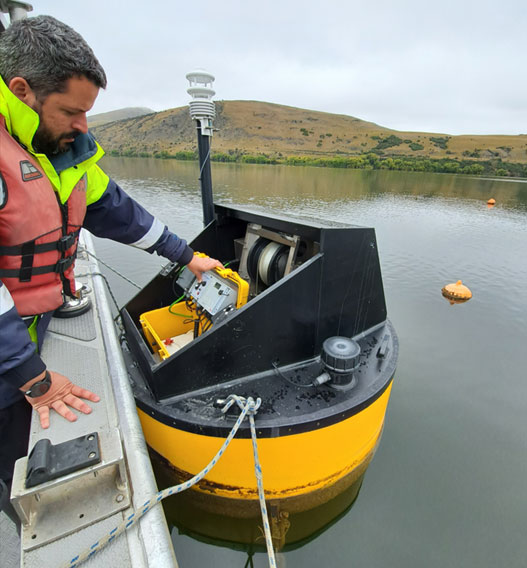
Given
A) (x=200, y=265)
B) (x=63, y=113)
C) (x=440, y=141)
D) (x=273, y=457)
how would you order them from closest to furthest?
(x=63, y=113), (x=273, y=457), (x=200, y=265), (x=440, y=141)

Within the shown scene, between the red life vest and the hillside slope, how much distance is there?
50.3 metres

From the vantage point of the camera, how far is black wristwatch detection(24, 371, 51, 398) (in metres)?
1.14

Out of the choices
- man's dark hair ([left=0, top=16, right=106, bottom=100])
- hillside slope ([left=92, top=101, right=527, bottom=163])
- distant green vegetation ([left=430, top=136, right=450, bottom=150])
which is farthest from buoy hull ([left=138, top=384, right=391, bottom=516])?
distant green vegetation ([left=430, top=136, right=450, bottom=150])

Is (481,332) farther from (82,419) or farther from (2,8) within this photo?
(2,8)

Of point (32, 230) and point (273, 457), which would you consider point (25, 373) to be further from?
point (273, 457)

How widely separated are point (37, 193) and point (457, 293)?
7344 millimetres

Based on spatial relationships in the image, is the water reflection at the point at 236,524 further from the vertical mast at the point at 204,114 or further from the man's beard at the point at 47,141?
the vertical mast at the point at 204,114

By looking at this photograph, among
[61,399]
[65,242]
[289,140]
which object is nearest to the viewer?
[61,399]

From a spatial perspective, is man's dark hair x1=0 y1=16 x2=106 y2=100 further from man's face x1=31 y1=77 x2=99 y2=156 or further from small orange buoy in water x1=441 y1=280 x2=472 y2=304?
small orange buoy in water x1=441 y1=280 x2=472 y2=304

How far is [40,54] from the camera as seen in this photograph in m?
0.97

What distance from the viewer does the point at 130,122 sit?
72.3 m

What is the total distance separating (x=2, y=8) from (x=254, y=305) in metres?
4.06

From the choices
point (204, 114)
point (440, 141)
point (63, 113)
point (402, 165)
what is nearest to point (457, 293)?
point (204, 114)

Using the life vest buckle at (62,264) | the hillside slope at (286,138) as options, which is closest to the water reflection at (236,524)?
the life vest buckle at (62,264)
